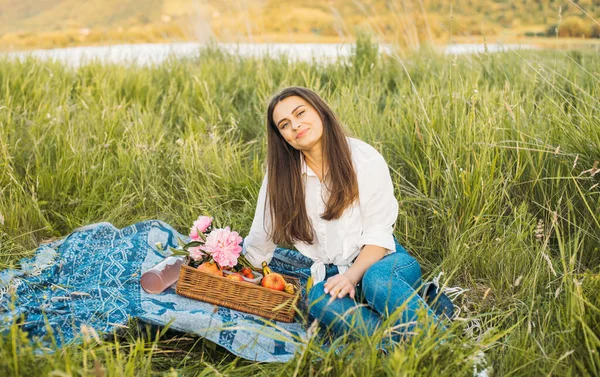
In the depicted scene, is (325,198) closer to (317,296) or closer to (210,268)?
(317,296)

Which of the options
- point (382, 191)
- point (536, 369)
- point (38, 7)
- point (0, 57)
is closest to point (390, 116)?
point (382, 191)

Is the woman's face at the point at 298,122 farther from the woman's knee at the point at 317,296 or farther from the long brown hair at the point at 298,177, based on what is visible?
the woman's knee at the point at 317,296

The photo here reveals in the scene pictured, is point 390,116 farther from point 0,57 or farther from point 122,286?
point 0,57

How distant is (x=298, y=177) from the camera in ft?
9.81

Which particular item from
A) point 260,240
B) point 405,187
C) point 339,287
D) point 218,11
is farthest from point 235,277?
point 218,11

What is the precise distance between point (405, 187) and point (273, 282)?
1104mm

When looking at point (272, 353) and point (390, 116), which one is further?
point (390, 116)

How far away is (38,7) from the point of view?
627 inches

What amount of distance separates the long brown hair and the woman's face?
0.09 ft

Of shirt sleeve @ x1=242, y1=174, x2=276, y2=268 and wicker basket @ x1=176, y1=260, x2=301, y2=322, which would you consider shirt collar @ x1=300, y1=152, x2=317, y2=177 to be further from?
wicker basket @ x1=176, y1=260, x2=301, y2=322

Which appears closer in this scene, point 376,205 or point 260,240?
point 376,205

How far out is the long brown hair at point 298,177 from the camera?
2.88m

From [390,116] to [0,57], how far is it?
403 centimetres

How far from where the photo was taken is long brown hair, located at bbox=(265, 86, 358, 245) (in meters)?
2.88
